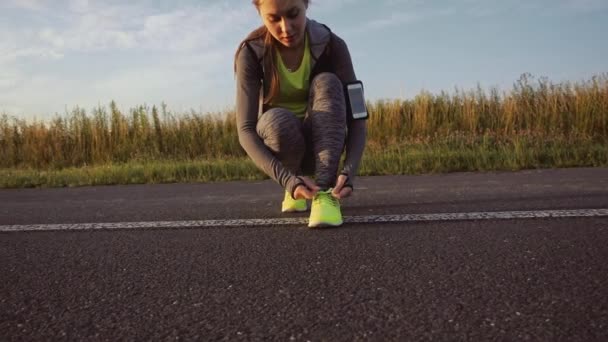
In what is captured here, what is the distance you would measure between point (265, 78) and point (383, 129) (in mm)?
6690

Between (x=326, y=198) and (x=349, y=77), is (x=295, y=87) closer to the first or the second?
(x=349, y=77)

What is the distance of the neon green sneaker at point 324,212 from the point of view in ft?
8.32

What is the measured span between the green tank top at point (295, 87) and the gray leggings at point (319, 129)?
106mm

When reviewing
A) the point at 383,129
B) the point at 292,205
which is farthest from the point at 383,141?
the point at 292,205

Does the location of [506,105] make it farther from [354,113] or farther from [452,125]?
[354,113]

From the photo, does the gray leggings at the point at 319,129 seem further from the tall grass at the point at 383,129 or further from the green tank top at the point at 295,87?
the tall grass at the point at 383,129

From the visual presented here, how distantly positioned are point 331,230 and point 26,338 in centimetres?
143

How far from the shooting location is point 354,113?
2832 mm

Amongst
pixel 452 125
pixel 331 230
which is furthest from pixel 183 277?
pixel 452 125

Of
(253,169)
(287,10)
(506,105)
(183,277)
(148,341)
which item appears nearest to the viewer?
(148,341)

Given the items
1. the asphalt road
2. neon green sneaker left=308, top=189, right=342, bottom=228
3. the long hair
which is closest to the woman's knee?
the long hair

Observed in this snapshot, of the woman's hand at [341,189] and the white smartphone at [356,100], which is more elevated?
the white smartphone at [356,100]

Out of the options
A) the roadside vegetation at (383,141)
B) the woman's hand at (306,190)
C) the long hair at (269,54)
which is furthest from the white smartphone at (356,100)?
the roadside vegetation at (383,141)

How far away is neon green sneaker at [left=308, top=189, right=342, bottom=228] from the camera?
2.54m
